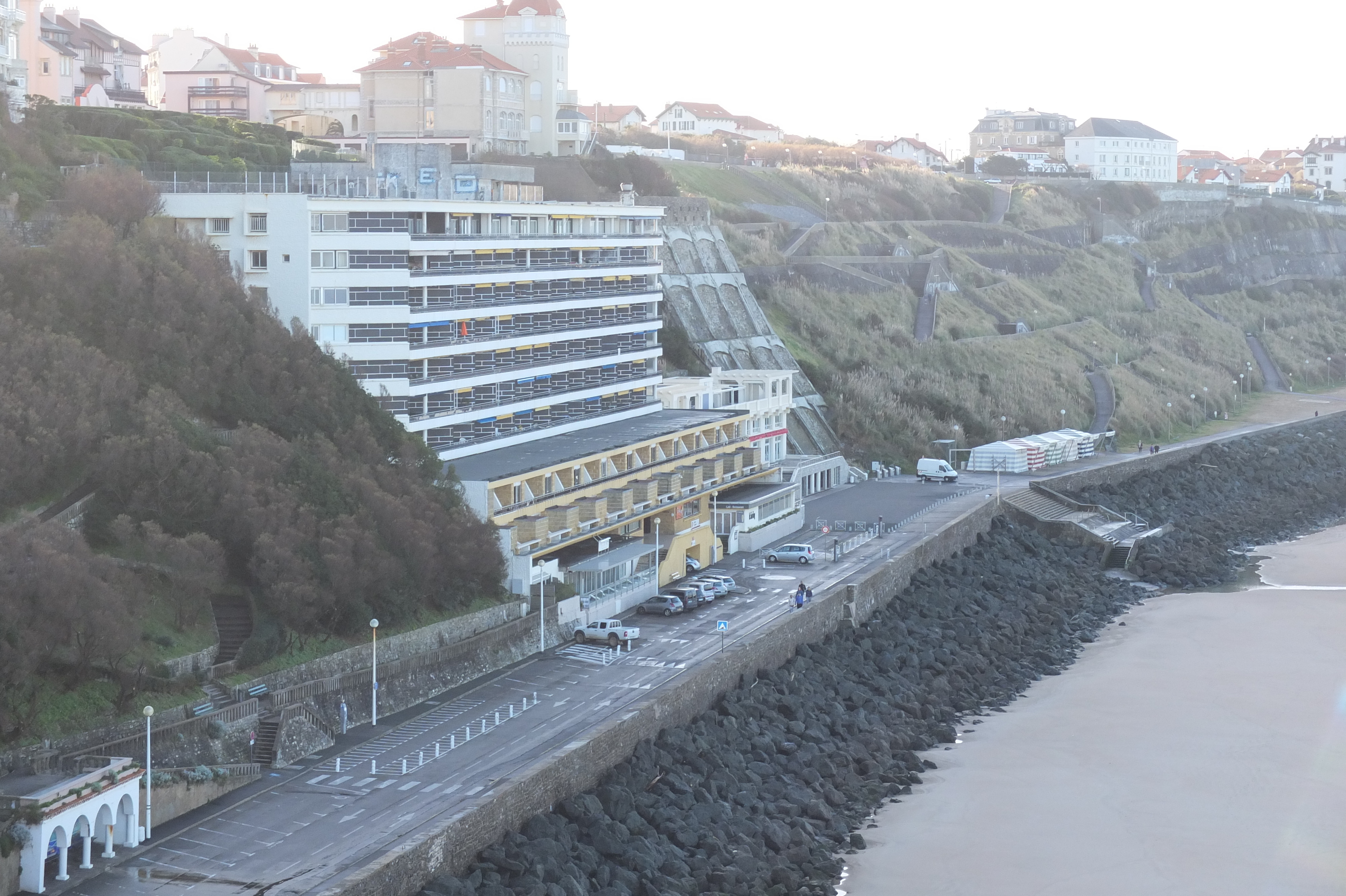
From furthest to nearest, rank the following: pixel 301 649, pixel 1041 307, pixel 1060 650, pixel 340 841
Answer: pixel 1041 307
pixel 1060 650
pixel 301 649
pixel 340 841

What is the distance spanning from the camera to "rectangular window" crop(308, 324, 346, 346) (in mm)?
34906

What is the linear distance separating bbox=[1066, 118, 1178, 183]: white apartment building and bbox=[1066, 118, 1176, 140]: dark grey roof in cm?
3

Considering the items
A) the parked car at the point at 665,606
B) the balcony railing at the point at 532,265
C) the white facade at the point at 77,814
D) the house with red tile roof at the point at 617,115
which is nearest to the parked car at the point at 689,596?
the parked car at the point at 665,606

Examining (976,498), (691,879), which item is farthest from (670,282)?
(691,879)

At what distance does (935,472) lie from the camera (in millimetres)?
55875

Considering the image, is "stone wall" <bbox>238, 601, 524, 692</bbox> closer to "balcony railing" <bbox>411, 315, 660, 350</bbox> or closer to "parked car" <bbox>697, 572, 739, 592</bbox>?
"parked car" <bbox>697, 572, 739, 592</bbox>

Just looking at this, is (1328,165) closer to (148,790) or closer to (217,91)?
(217,91)

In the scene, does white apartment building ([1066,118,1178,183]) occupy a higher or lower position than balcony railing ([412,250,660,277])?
higher

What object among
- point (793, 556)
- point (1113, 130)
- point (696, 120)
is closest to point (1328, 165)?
point (1113, 130)

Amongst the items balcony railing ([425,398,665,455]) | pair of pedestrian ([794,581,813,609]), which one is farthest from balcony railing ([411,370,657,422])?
pair of pedestrian ([794,581,813,609])

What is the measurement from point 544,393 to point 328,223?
25.7 feet

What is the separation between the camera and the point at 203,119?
161 ft

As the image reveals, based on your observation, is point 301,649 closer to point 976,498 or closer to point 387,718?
point 387,718

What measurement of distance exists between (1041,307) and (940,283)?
9229mm
